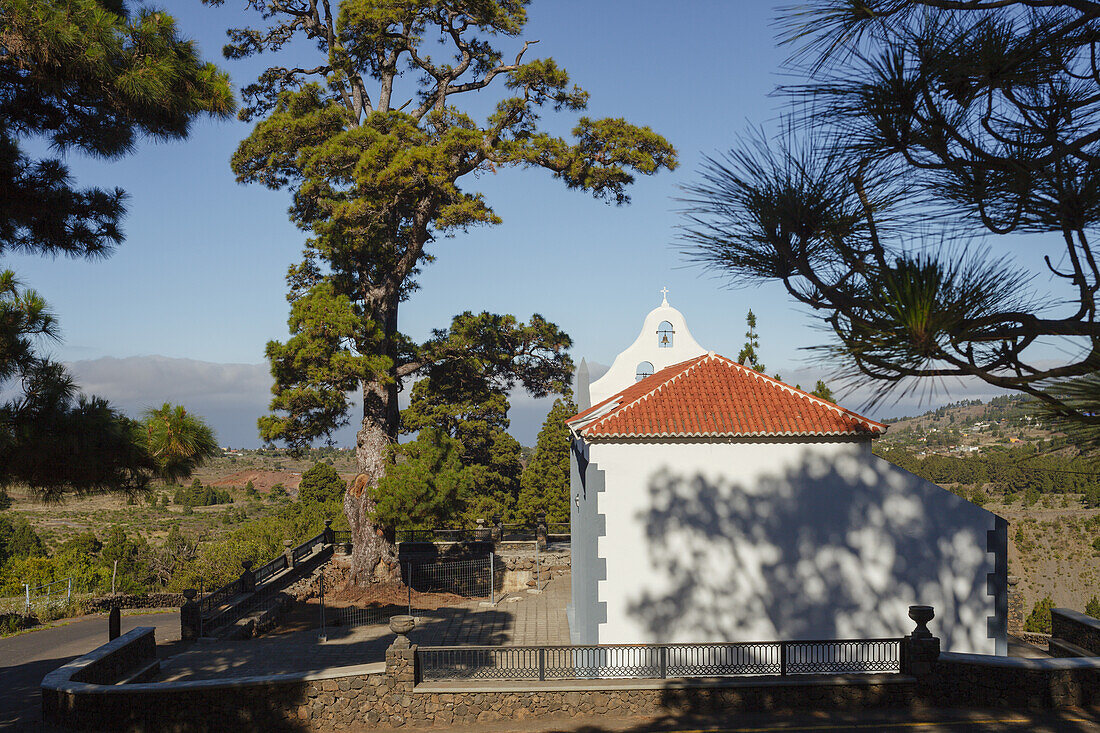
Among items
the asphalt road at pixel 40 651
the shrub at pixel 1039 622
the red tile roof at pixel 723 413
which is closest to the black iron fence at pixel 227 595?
the asphalt road at pixel 40 651

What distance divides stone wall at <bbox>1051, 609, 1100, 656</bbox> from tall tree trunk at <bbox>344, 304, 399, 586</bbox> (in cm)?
1752

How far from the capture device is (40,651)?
1820 centimetres

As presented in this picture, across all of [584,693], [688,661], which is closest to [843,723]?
[688,661]

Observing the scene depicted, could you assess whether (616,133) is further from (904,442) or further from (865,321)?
(904,442)

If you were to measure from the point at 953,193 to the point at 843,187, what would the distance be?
2.05 feet

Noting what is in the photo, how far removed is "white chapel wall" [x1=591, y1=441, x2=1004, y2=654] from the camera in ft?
42.0

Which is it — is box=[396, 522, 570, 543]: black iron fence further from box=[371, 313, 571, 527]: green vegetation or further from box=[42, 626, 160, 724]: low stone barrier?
box=[42, 626, 160, 724]: low stone barrier

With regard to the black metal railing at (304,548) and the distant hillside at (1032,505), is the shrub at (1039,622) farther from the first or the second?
the black metal railing at (304,548)

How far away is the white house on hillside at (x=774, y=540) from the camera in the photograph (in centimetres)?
1280

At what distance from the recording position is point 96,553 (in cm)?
3834

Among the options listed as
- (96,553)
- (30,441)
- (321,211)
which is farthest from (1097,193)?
(96,553)

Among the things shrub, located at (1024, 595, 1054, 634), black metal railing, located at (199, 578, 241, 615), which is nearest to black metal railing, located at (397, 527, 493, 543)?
black metal railing, located at (199, 578, 241, 615)

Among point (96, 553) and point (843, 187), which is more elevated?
point (843, 187)

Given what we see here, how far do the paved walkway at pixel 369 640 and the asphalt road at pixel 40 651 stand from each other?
148 cm
